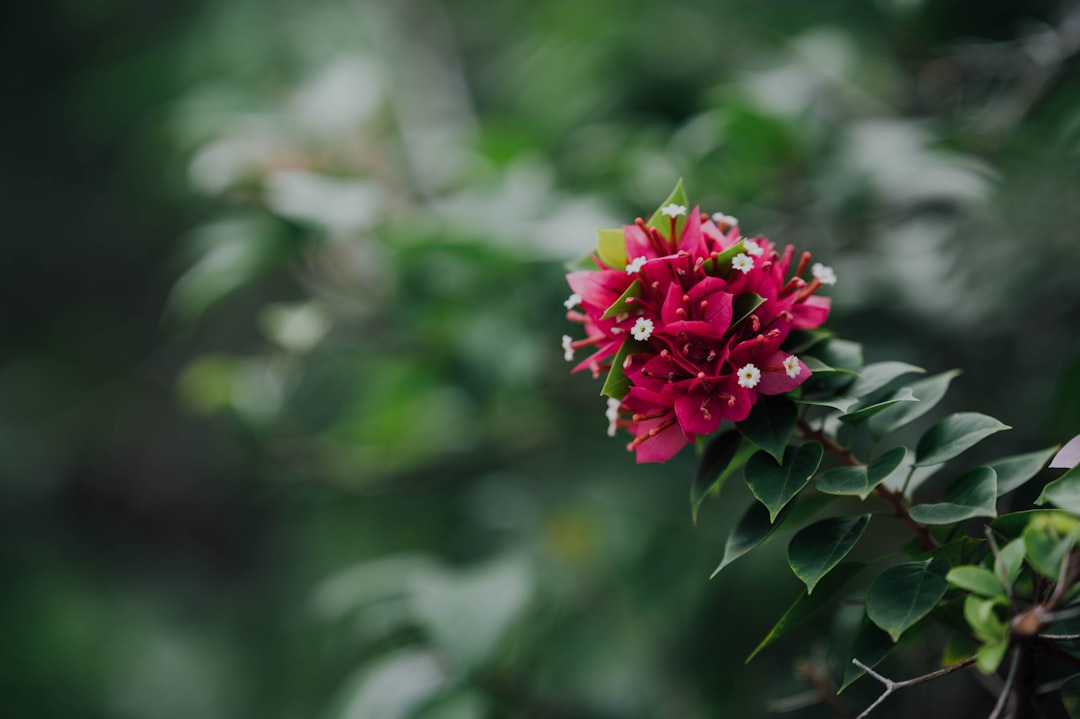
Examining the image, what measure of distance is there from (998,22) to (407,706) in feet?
3.35

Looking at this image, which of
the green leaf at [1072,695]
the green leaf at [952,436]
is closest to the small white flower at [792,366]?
the green leaf at [952,436]

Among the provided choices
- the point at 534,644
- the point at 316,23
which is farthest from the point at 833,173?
the point at 316,23

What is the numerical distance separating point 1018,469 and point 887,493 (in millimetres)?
89

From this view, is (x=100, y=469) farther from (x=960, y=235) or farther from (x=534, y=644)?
(x=960, y=235)

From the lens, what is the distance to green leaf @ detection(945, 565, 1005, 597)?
415 millimetres

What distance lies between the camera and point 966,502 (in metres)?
0.47

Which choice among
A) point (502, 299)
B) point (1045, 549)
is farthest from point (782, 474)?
point (502, 299)

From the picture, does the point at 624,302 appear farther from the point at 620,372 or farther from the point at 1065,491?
the point at 1065,491

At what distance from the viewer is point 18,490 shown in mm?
1812

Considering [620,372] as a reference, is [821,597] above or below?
below

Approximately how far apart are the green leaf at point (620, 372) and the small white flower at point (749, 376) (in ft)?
0.20

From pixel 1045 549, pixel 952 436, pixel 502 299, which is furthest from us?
pixel 502 299

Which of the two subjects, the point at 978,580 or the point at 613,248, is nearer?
the point at 978,580

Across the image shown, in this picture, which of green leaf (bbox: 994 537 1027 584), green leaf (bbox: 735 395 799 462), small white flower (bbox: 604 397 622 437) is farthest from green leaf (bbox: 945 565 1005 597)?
small white flower (bbox: 604 397 622 437)
